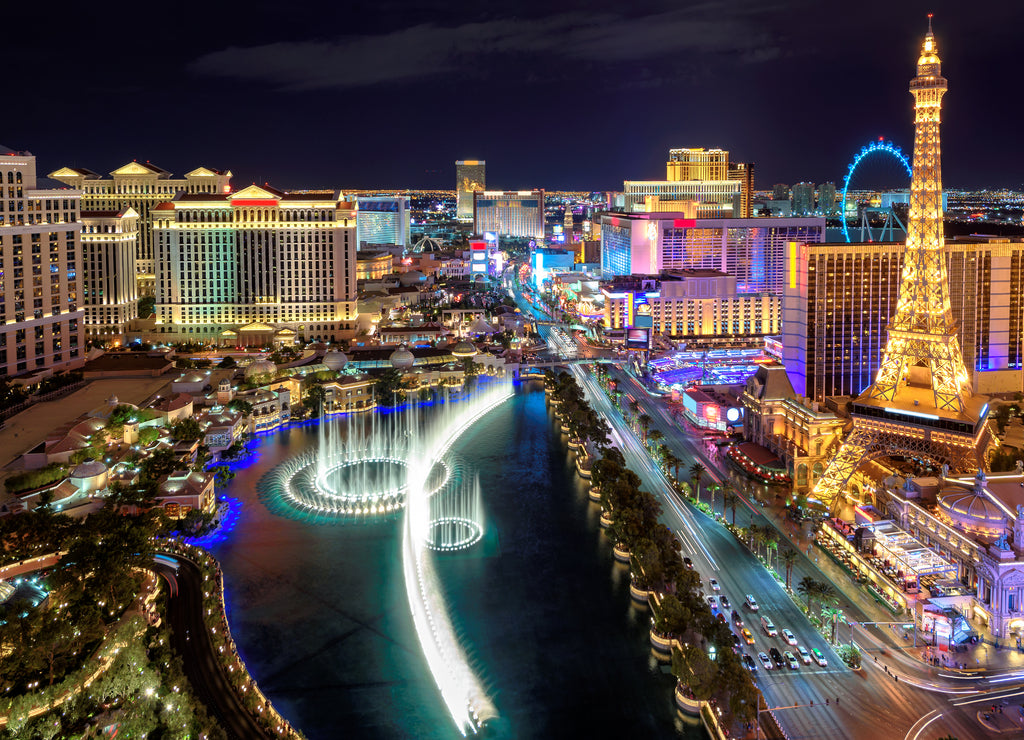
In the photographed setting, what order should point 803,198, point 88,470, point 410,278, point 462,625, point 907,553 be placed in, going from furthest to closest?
point 803,198
point 410,278
point 88,470
point 907,553
point 462,625

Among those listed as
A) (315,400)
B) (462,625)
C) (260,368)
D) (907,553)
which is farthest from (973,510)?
(260,368)

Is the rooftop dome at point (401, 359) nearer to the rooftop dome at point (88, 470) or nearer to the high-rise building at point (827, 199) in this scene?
the rooftop dome at point (88, 470)

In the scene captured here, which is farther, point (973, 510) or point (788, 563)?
point (788, 563)

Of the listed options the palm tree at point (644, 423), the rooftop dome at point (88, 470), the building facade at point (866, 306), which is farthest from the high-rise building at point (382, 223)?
the rooftop dome at point (88, 470)

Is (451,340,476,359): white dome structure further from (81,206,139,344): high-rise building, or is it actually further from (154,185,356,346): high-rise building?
(81,206,139,344): high-rise building

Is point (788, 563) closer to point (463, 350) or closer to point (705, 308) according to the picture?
point (463, 350)

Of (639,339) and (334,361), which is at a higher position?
(639,339)
